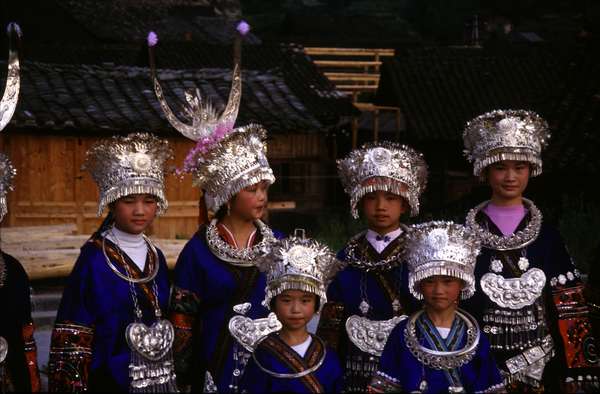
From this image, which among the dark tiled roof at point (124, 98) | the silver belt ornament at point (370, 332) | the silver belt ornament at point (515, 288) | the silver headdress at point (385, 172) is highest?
the dark tiled roof at point (124, 98)

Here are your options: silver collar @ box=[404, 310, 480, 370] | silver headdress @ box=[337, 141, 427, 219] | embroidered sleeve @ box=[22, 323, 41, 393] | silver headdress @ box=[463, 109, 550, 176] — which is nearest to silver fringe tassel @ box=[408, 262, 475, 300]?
silver collar @ box=[404, 310, 480, 370]

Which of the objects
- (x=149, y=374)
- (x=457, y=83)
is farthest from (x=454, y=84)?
(x=149, y=374)

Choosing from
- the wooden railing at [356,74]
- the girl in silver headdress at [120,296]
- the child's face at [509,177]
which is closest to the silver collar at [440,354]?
the child's face at [509,177]

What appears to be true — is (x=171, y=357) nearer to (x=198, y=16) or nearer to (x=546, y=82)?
(x=546, y=82)

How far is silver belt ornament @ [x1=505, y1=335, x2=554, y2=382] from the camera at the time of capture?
6379mm

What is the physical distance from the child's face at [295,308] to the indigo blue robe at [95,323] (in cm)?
98

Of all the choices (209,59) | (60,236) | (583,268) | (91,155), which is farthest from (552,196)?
(209,59)

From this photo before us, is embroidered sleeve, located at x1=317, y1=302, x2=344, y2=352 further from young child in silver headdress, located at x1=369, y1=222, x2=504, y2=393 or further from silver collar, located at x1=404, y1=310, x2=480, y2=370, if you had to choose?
silver collar, located at x1=404, y1=310, x2=480, y2=370

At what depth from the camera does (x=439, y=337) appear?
561cm

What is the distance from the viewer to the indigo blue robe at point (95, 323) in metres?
6.12

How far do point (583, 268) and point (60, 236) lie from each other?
5.82m

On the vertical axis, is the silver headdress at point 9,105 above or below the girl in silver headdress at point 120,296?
above

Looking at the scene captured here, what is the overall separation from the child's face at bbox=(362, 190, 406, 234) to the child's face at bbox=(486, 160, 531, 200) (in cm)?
59

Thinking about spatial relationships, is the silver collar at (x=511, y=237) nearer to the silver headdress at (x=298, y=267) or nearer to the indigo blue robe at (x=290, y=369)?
the silver headdress at (x=298, y=267)
